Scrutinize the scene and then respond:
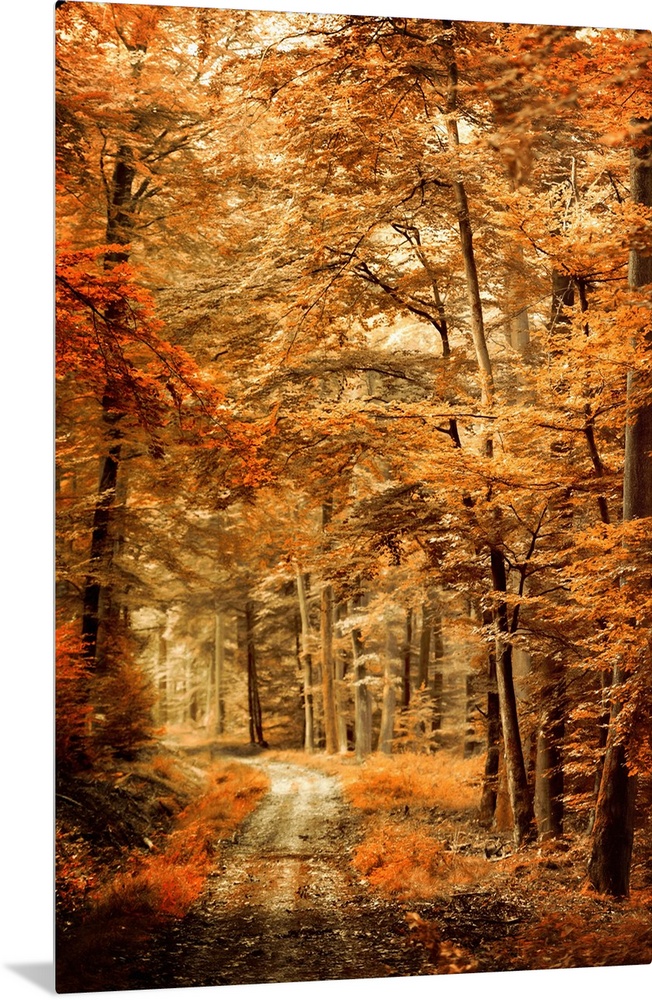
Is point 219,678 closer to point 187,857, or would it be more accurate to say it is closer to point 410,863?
point 187,857

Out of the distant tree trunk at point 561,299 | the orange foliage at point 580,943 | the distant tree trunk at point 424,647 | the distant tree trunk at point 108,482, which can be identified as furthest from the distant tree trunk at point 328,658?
the distant tree trunk at point 561,299

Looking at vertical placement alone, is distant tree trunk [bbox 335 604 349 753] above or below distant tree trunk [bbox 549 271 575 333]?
below

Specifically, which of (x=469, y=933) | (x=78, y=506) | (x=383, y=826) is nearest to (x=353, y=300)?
(x=78, y=506)

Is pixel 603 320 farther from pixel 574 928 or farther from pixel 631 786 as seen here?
pixel 574 928

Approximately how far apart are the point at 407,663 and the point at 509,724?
70 centimetres

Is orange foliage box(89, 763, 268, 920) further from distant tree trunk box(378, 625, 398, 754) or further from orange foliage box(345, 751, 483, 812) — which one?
distant tree trunk box(378, 625, 398, 754)

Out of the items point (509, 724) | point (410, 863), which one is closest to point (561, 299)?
point (509, 724)

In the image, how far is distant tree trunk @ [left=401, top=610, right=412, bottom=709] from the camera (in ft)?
18.8

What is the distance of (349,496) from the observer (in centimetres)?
587

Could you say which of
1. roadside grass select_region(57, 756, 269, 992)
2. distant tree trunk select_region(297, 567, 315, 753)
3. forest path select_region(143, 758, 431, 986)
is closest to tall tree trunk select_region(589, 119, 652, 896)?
forest path select_region(143, 758, 431, 986)

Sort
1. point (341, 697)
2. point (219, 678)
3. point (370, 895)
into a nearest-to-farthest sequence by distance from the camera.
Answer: point (219, 678) < point (370, 895) < point (341, 697)

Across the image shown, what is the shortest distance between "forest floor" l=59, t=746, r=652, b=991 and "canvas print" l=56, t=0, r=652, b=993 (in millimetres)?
17

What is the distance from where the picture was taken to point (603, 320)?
19.9 ft

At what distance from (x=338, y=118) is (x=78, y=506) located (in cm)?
255
